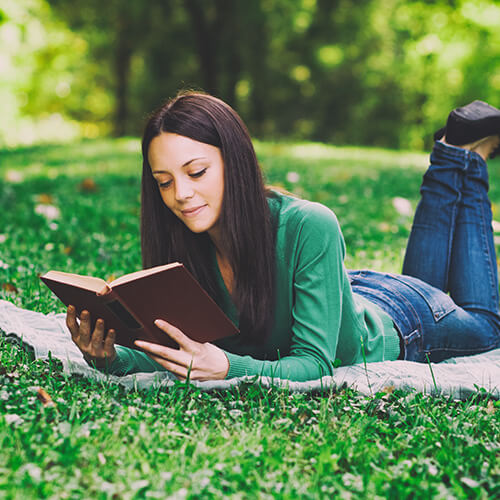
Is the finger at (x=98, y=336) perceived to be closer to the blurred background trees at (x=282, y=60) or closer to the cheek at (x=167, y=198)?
the cheek at (x=167, y=198)

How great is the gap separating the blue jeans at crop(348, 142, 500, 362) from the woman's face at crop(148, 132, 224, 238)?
1.12m

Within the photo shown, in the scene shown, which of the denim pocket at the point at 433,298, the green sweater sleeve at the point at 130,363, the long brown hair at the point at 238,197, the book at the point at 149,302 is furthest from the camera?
the denim pocket at the point at 433,298

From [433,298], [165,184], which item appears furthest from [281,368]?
[433,298]

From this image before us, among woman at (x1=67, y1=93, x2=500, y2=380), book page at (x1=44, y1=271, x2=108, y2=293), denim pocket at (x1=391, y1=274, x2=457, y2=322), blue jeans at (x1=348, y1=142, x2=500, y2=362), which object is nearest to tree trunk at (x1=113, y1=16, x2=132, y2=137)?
blue jeans at (x1=348, y1=142, x2=500, y2=362)

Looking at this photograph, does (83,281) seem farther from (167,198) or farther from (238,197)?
(238,197)

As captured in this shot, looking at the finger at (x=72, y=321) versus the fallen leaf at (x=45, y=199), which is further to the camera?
the fallen leaf at (x=45, y=199)

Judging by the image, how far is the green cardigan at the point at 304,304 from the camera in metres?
2.39

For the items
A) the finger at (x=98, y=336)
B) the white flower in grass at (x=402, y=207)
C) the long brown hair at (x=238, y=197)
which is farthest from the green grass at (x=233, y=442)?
the white flower in grass at (x=402, y=207)

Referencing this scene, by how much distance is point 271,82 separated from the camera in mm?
25438

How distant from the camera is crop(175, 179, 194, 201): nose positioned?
2352 millimetres

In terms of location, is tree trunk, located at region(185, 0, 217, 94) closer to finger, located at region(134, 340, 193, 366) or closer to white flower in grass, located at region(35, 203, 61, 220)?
white flower in grass, located at region(35, 203, 61, 220)

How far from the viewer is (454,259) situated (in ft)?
11.8

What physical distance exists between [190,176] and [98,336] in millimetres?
682

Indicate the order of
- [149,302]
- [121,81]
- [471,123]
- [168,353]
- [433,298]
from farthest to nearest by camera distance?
[121,81], [471,123], [433,298], [168,353], [149,302]
